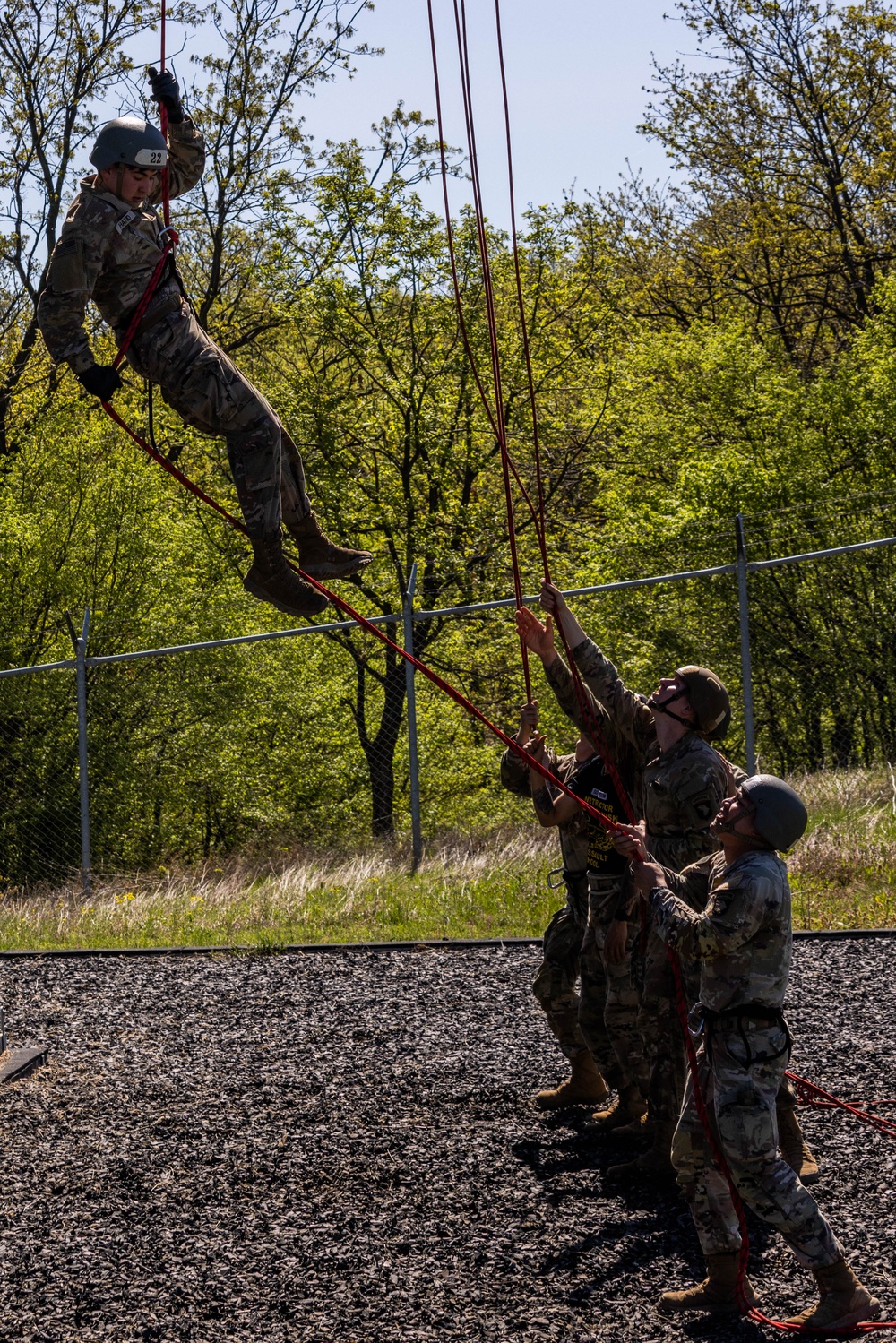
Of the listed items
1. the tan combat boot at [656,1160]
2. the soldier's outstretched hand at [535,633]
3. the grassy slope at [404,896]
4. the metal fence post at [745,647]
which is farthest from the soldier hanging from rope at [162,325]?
the metal fence post at [745,647]

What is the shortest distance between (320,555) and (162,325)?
1.00 meters

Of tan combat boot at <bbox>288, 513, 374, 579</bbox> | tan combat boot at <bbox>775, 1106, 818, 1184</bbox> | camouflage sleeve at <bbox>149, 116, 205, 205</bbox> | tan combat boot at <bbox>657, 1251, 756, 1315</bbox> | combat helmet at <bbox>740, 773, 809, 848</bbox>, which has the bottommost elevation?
tan combat boot at <bbox>657, 1251, 756, 1315</bbox>

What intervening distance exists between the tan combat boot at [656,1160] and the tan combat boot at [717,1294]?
1044mm

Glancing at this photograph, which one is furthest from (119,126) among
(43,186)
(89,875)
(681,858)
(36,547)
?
(43,186)

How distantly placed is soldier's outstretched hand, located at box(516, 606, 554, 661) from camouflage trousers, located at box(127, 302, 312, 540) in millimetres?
1042

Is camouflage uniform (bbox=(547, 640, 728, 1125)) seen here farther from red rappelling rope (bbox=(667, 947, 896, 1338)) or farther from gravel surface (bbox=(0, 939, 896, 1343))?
red rappelling rope (bbox=(667, 947, 896, 1338))

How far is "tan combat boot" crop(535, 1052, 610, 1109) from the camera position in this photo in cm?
643

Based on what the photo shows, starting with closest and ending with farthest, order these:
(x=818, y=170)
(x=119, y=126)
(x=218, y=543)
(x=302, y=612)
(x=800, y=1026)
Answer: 1. (x=119, y=126)
2. (x=302, y=612)
3. (x=800, y=1026)
4. (x=218, y=543)
5. (x=818, y=170)

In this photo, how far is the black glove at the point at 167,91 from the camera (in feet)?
15.4

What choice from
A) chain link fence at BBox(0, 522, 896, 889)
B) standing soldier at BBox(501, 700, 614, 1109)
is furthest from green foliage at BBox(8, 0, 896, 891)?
standing soldier at BBox(501, 700, 614, 1109)

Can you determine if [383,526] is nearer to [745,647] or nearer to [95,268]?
[745,647]

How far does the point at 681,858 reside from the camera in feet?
17.1

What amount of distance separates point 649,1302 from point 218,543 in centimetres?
1621

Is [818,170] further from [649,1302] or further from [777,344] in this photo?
[649,1302]
